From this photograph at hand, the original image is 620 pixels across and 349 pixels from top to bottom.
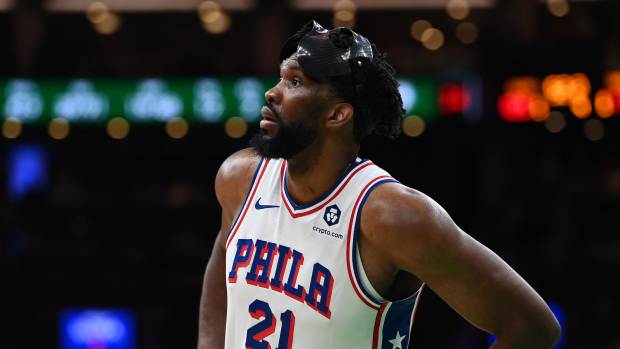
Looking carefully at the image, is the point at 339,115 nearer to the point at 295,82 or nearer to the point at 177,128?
the point at 295,82

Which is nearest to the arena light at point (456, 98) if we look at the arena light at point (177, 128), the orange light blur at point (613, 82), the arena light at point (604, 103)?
the arena light at point (604, 103)

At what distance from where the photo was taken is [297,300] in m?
3.32

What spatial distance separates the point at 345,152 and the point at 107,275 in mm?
10265

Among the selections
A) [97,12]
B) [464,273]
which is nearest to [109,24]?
[97,12]

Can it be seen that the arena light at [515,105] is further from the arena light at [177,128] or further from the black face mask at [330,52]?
the black face mask at [330,52]

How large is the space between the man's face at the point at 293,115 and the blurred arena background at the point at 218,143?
8659mm

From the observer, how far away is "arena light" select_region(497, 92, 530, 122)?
14359 mm

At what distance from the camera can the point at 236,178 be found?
3.80 meters

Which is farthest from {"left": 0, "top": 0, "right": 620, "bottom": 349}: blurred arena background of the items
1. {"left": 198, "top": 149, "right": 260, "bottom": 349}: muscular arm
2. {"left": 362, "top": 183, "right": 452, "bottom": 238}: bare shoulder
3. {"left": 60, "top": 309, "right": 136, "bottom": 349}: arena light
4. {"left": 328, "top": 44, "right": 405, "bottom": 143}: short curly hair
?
{"left": 362, "top": 183, "right": 452, "bottom": 238}: bare shoulder

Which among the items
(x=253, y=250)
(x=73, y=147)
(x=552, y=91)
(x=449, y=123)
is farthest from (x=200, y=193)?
(x=253, y=250)

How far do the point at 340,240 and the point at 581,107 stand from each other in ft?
37.8

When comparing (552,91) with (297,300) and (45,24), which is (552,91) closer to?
(45,24)

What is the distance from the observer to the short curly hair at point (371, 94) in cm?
347

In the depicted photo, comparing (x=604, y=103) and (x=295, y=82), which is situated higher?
(x=604, y=103)
